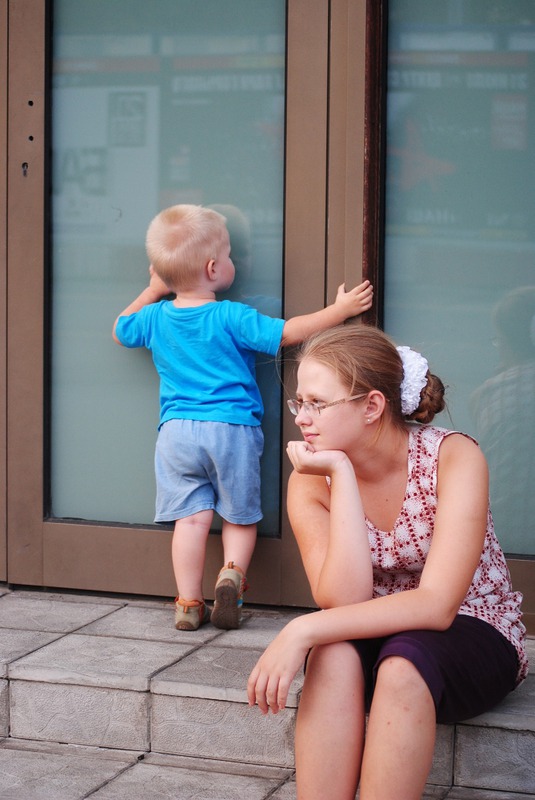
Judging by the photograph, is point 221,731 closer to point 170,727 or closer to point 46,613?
point 170,727

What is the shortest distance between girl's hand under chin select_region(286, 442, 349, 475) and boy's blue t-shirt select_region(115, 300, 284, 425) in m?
1.06

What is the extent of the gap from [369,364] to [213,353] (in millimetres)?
1149

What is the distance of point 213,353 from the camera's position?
11.8ft

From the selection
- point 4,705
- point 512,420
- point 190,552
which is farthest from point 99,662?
point 512,420

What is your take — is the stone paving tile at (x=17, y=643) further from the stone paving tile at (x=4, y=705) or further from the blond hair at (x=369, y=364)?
the blond hair at (x=369, y=364)

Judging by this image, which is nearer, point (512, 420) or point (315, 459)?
point (315, 459)

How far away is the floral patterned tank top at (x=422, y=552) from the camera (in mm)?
2559

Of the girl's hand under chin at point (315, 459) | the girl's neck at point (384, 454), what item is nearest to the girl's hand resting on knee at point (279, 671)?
the girl's hand under chin at point (315, 459)

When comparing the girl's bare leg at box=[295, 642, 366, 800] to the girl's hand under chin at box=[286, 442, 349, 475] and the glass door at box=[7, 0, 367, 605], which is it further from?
the glass door at box=[7, 0, 367, 605]

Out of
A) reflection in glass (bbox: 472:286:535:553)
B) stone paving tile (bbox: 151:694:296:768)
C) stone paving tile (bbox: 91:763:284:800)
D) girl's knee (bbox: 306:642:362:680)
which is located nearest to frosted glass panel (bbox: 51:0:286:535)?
reflection in glass (bbox: 472:286:535:553)

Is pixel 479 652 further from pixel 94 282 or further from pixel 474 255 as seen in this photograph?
pixel 94 282

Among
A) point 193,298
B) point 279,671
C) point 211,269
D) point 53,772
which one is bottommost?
point 53,772

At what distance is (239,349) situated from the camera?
11.9 ft

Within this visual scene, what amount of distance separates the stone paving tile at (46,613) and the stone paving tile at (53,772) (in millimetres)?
599
